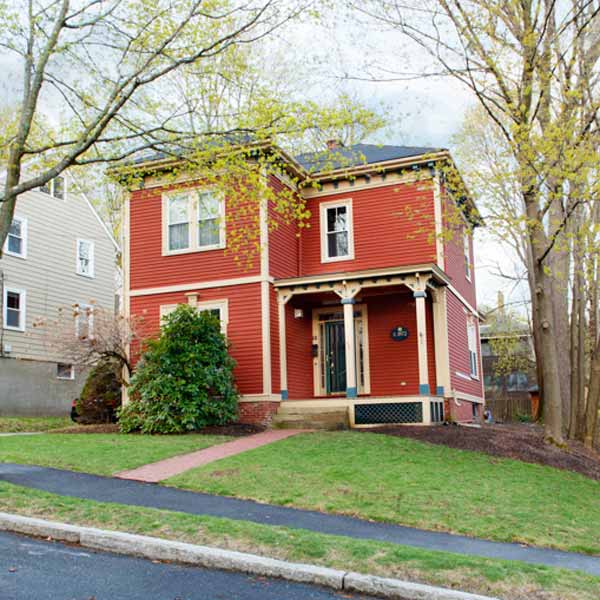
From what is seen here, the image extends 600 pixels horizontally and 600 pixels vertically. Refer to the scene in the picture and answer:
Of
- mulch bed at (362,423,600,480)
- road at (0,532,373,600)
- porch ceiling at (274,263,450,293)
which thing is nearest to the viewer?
road at (0,532,373,600)

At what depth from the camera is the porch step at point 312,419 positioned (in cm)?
1496

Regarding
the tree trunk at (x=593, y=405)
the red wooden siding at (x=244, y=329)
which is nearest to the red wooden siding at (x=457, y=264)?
the tree trunk at (x=593, y=405)

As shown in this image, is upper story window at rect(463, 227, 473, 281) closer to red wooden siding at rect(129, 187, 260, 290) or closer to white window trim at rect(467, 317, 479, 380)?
white window trim at rect(467, 317, 479, 380)

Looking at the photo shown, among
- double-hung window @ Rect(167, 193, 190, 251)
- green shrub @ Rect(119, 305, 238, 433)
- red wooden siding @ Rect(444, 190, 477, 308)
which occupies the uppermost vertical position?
double-hung window @ Rect(167, 193, 190, 251)

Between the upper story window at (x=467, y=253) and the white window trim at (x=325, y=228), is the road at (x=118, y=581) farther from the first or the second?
the upper story window at (x=467, y=253)

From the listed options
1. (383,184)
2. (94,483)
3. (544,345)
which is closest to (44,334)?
(383,184)

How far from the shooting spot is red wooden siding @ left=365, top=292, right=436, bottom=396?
16469 mm

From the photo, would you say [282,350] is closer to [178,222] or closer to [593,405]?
[178,222]

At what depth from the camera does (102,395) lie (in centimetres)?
1711

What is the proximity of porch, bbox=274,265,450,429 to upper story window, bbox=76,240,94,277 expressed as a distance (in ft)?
37.3

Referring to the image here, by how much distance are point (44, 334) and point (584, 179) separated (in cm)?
1737

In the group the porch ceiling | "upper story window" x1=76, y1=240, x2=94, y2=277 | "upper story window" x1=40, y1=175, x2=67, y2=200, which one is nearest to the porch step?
the porch ceiling

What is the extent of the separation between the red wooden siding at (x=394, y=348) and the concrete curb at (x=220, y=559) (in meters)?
10.9

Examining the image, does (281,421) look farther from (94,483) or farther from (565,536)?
(565,536)
